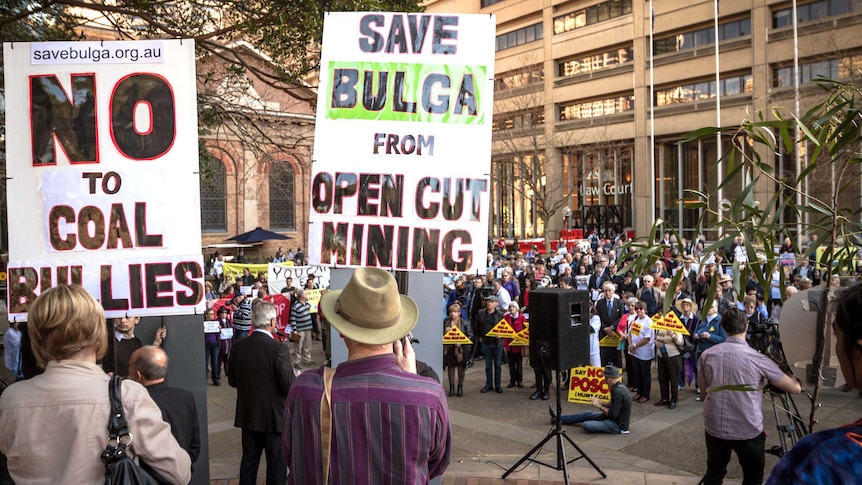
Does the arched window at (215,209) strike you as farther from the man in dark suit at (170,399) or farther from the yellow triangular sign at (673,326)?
the man in dark suit at (170,399)

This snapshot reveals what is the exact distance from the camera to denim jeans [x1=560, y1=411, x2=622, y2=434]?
8633 mm

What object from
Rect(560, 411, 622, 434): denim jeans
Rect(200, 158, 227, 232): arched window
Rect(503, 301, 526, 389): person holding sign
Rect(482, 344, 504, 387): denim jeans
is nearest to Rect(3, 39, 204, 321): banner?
Rect(560, 411, 622, 434): denim jeans

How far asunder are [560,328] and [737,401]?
109 inches

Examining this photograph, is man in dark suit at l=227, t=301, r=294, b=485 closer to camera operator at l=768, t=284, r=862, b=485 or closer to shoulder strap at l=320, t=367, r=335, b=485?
shoulder strap at l=320, t=367, r=335, b=485

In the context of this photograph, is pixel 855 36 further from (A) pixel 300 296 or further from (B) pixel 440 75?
(B) pixel 440 75

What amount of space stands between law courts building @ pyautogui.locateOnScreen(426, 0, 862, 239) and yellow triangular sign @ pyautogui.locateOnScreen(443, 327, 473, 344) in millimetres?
23574

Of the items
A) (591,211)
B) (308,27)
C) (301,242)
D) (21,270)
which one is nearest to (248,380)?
(21,270)

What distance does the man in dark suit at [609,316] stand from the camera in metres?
11.4

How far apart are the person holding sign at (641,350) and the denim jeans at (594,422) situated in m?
1.59

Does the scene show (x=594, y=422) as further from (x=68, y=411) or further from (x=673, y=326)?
(x=68, y=411)

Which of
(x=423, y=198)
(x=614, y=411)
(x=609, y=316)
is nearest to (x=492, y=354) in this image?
(x=609, y=316)

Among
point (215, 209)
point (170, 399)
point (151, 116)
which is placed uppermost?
point (215, 209)

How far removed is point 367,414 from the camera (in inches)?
92.0

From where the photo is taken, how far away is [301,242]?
38.2 metres
